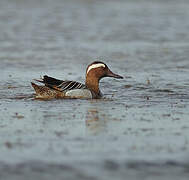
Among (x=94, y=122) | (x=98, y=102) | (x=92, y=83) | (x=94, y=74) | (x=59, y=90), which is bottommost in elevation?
(x=94, y=122)

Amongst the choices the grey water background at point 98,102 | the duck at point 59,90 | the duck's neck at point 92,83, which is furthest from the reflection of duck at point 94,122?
the duck's neck at point 92,83

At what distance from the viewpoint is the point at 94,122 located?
1002 centimetres

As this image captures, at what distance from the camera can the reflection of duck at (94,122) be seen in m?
9.40

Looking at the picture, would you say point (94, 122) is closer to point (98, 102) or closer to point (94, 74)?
point (98, 102)

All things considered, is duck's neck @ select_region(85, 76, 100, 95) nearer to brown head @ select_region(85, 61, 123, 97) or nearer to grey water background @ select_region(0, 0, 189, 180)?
brown head @ select_region(85, 61, 123, 97)

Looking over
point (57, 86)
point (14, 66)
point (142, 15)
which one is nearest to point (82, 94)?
point (57, 86)

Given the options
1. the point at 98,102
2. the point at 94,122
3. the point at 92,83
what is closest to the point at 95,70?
the point at 92,83

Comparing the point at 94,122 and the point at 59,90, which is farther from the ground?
the point at 59,90

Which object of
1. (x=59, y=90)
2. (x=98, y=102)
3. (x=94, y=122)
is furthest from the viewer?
(x=59, y=90)

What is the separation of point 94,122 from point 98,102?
6.70 ft

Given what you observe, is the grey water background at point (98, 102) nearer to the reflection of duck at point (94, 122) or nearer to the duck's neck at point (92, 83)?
the reflection of duck at point (94, 122)

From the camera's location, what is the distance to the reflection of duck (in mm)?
9402

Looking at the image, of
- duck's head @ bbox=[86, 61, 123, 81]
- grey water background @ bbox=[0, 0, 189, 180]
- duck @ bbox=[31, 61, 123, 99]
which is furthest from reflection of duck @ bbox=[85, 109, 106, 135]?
duck's head @ bbox=[86, 61, 123, 81]

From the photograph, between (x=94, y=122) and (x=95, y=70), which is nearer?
(x=94, y=122)
